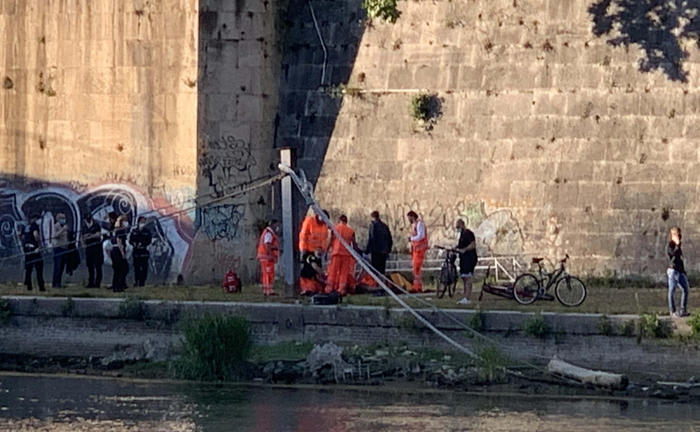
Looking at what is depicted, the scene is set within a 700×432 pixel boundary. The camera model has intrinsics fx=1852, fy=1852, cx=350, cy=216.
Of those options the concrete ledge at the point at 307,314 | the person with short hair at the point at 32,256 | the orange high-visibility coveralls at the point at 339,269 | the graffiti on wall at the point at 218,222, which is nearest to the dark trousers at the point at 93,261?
the person with short hair at the point at 32,256

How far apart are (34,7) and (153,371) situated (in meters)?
10.5

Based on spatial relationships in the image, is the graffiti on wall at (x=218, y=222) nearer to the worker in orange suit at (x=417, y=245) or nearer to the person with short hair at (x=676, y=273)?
the worker in orange suit at (x=417, y=245)

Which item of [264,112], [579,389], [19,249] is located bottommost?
[579,389]

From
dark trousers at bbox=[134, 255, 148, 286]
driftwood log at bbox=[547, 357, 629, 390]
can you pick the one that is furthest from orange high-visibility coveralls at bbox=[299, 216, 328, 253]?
driftwood log at bbox=[547, 357, 629, 390]

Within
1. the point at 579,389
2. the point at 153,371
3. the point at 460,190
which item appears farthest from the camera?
the point at 460,190

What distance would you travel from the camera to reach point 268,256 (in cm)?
3127

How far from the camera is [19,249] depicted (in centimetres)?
3578

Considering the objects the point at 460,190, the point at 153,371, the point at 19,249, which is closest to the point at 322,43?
the point at 460,190

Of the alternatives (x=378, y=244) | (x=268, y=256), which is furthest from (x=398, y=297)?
(x=378, y=244)

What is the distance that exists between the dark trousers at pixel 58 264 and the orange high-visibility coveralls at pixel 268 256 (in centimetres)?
405

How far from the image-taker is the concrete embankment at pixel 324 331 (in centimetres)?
2614

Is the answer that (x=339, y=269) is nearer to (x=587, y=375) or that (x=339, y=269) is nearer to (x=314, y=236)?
(x=314, y=236)

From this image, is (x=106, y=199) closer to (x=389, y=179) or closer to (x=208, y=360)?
(x=389, y=179)

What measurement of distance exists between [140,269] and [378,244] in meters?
4.39
